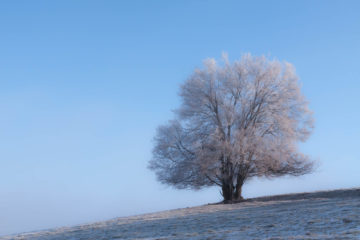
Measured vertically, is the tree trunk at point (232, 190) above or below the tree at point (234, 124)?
below

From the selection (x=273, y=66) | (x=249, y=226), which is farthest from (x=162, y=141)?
(x=249, y=226)

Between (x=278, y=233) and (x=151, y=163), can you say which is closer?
(x=278, y=233)

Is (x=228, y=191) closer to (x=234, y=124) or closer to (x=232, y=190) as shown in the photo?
(x=232, y=190)

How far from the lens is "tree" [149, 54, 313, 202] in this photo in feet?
78.6

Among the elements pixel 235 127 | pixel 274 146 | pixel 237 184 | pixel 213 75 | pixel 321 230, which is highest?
pixel 213 75

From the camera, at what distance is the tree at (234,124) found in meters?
24.0

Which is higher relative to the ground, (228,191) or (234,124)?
(234,124)

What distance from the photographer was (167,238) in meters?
9.70

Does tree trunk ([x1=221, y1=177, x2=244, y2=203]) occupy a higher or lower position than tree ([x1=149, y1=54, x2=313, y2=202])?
lower

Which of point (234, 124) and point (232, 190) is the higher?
point (234, 124)

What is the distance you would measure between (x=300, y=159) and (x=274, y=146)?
232cm

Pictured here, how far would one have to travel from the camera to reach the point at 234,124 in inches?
964

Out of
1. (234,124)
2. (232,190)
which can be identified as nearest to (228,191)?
(232,190)

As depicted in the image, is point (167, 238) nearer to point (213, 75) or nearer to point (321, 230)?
point (321, 230)
